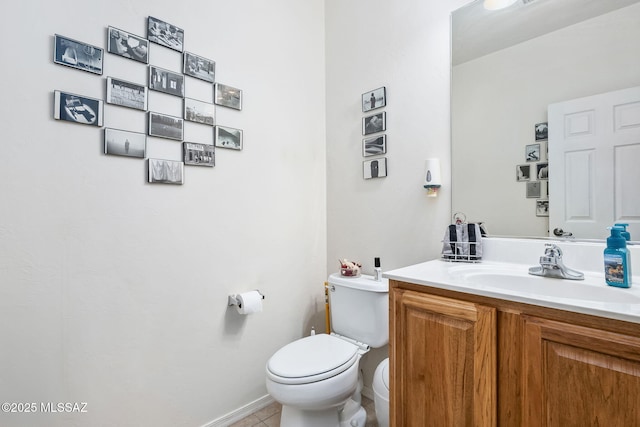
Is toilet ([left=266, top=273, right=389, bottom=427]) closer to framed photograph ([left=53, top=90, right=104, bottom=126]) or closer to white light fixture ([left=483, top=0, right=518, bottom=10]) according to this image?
framed photograph ([left=53, top=90, right=104, bottom=126])

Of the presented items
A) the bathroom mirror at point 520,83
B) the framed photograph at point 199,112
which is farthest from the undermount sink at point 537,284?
the framed photograph at point 199,112

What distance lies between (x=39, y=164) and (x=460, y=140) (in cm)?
180

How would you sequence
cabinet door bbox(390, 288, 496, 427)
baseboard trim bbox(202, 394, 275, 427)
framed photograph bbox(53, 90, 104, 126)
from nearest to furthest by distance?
cabinet door bbox(390, 288, 496, 427), framed photograph bbox(53, 90, 104, 126), baseboard trim bbox(202, 394, 275, 427)

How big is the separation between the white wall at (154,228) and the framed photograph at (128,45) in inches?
1.1

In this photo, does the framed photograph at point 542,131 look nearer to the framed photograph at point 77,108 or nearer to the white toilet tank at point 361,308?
the white toilet tank at point 361,308

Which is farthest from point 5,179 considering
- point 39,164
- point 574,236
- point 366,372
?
point 574,236

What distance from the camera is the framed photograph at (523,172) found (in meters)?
1.30

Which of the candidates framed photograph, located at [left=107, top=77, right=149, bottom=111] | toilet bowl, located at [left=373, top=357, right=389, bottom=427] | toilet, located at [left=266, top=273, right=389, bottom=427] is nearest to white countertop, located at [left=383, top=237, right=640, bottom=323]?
toilet, located at [left=266, top=273, right=389, bottom=427]

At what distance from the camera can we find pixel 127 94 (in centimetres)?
131

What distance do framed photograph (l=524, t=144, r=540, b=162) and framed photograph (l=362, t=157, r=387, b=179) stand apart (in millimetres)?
697

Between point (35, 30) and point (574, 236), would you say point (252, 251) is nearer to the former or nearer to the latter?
point (35, 30)

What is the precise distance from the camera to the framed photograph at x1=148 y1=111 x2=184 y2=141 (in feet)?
4.54

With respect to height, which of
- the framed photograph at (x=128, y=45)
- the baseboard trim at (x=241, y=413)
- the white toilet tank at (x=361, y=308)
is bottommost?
the baseboard trim at (x=241, y=413)

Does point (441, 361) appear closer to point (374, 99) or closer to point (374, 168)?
point (374, 168)
